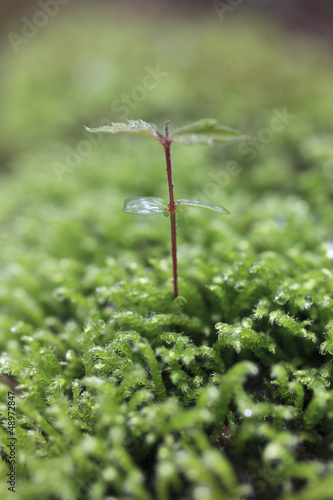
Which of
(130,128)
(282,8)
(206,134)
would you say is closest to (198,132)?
(206,134)

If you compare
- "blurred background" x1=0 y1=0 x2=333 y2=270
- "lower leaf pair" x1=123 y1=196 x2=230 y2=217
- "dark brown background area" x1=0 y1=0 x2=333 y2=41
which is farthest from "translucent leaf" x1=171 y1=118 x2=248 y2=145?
"dark brown background area" x1=0 y1=0 x2=333 y2=41

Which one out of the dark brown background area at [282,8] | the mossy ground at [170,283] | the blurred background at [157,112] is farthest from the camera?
the dark brown background area at [282,8]

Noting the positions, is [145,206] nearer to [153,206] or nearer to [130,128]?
[153,206]

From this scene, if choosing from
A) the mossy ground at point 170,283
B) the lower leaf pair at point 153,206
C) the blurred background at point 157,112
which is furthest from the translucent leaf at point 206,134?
the blurred background at point 157,112

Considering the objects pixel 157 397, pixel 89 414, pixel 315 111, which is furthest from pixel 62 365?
pixel 315 111

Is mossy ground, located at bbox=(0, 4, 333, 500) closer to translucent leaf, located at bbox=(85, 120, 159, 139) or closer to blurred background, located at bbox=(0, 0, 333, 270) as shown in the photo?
blurred background, located at bbox=(0, 0, 333, 270)

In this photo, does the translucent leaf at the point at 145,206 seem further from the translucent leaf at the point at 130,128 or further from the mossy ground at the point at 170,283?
the mossy ground at the point at 170,283
